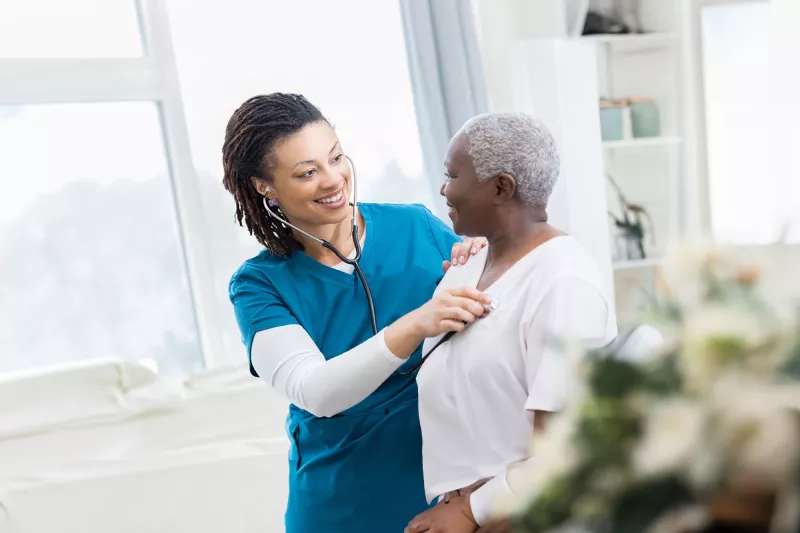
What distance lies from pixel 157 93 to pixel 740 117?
2.46 metres

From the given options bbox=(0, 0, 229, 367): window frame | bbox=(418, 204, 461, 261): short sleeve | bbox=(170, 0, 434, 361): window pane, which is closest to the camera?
bbox=(418, 204, 461, 261): short sleeve

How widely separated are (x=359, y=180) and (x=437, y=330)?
2375mm

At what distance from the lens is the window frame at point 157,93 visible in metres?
2.92

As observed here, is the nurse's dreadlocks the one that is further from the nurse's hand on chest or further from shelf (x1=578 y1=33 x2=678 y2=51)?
shelf (x1=578 y1=33 x2=678 y2=51)

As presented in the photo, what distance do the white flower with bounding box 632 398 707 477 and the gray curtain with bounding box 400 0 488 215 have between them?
9.50ft

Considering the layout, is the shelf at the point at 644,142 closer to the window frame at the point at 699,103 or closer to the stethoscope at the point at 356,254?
the window frame at the point at 699,103

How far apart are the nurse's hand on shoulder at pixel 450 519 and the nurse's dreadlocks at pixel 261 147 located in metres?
0.64

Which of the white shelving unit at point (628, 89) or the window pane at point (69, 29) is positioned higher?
the window pane at point (69, 29)

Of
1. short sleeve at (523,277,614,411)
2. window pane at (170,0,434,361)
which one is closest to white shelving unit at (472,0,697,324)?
window pane at (170,0,434,361)

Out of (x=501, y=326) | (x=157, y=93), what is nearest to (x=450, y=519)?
(x=501, y=326)

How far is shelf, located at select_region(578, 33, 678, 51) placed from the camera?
3596mm

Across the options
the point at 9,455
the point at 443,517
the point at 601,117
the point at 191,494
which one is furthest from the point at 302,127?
the point at 601,117

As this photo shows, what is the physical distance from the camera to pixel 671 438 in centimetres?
48

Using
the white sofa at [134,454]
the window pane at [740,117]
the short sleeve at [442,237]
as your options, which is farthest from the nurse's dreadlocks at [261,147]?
the window pane at [740,117]
